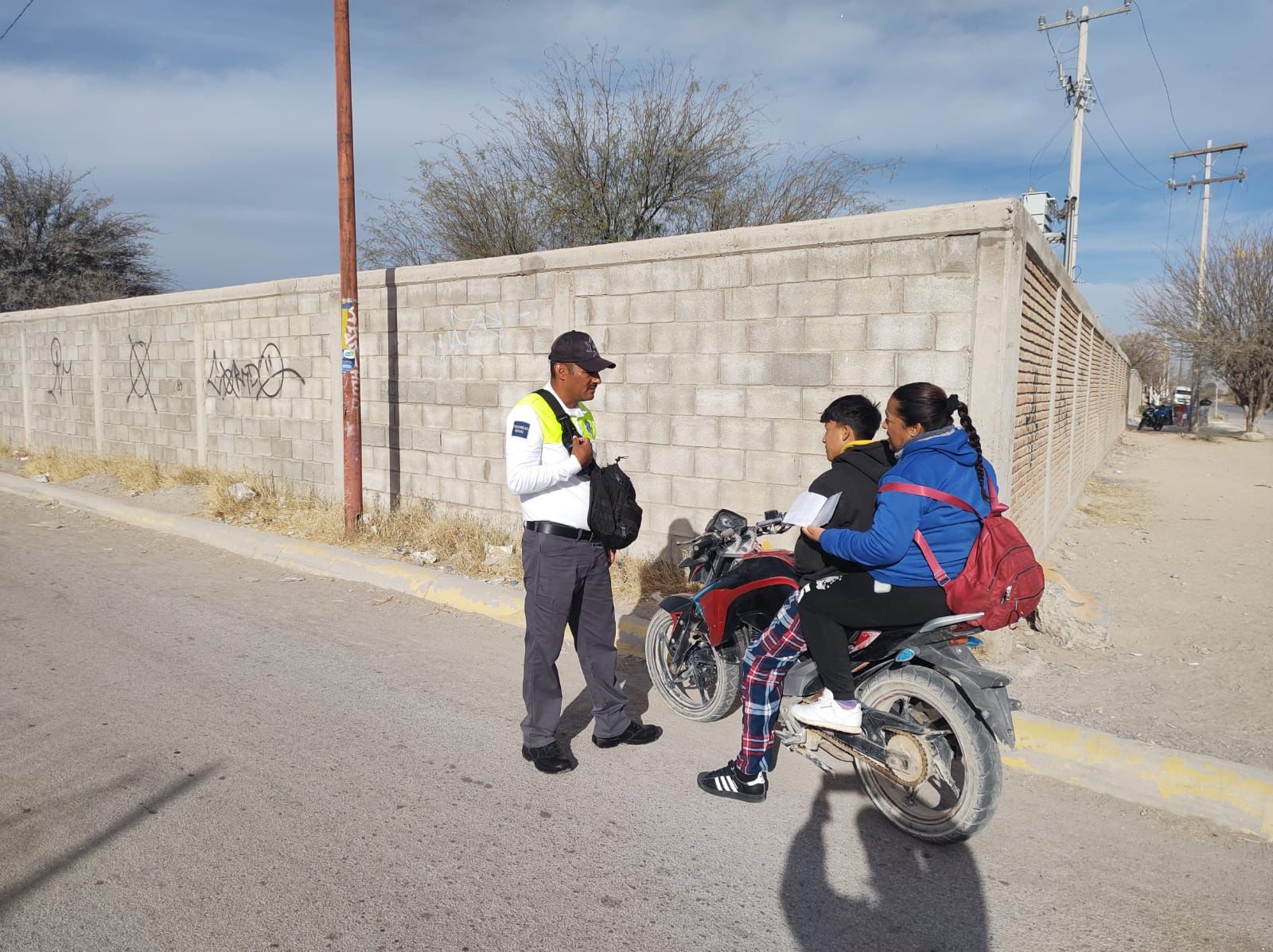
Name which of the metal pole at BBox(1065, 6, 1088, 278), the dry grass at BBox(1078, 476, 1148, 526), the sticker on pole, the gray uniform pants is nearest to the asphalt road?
the gray uniform pants

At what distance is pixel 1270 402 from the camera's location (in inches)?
1208

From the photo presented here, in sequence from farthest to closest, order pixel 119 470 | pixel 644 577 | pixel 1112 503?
1. pixel 1112 503
2. pixel 119 470
3. pixel 644 577

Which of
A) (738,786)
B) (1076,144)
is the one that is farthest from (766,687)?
(1076,144)

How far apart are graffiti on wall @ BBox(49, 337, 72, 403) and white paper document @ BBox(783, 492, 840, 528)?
49.6 ft

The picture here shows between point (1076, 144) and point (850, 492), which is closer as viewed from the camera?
point (850, 492)

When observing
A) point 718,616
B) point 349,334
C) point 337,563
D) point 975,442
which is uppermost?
point 349,334

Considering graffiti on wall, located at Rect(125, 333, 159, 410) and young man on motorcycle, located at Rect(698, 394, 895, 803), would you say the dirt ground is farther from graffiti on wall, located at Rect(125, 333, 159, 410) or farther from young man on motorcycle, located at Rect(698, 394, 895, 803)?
graffiti on wall, located at Rect(125, 333, 159, 410)

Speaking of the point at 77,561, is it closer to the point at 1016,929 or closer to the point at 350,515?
the point at 350,515

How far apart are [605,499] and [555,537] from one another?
0.91 feet

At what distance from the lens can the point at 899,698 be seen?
3422 millimetres

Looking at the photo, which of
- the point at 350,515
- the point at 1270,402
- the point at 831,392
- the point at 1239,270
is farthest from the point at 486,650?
the point at 1270,402

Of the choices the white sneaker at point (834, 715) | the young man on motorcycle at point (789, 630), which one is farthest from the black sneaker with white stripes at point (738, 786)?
the white sneaker at point (834, 715)

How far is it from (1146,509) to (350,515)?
11.0m

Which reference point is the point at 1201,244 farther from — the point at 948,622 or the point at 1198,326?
the point at 948,622
